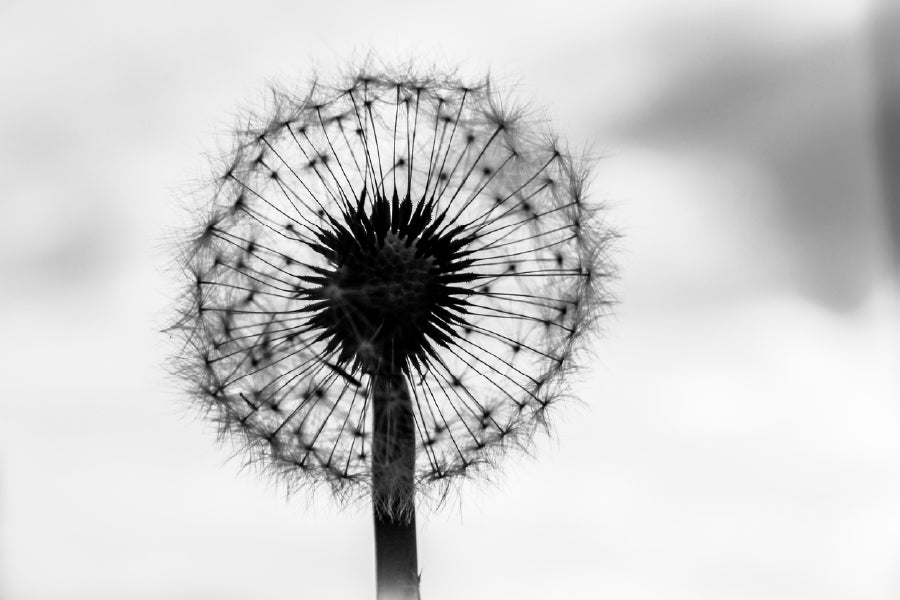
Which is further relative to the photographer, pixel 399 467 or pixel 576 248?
pixel 576 248

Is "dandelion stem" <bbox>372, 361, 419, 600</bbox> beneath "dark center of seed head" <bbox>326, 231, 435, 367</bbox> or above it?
beneath

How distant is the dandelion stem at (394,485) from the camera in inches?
361

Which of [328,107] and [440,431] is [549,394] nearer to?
[440,431]

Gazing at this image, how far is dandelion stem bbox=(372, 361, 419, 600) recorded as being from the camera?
918cm

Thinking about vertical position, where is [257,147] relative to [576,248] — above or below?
above

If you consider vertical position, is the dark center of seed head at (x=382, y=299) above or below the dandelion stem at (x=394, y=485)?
above

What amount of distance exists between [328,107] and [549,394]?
158 inches

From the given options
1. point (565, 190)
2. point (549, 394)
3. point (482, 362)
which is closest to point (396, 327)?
point (482, 362)

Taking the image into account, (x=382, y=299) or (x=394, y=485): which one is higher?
(x=382, y=299)

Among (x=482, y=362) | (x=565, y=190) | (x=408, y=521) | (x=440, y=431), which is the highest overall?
(x=565, y=190)

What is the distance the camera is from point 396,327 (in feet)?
31.1

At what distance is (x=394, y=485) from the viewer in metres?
9.18

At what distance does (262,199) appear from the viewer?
1026 cm

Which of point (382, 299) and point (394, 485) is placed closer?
point (394, 485)
